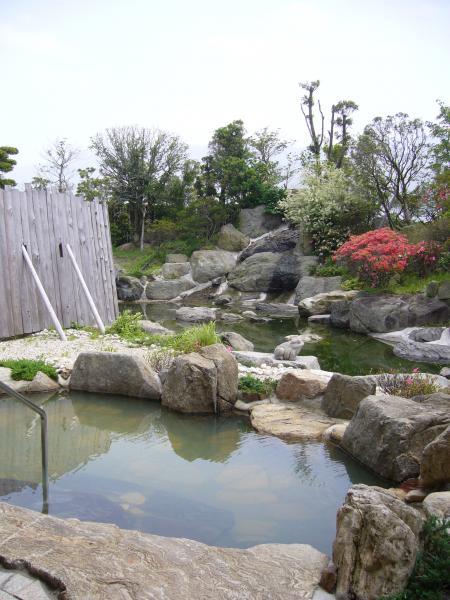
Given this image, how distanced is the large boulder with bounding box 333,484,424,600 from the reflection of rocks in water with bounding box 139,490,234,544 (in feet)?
3.37

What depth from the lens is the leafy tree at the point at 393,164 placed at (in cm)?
1698

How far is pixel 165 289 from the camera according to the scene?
1998 cm

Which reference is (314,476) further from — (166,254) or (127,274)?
(166,254)

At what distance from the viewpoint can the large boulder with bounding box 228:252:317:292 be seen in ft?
59.7

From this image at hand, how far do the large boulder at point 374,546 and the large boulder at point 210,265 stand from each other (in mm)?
17890

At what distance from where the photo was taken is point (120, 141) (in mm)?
26656

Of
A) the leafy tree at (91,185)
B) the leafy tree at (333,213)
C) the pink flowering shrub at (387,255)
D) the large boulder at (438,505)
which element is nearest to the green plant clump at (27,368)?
the large boulder at (438,505)

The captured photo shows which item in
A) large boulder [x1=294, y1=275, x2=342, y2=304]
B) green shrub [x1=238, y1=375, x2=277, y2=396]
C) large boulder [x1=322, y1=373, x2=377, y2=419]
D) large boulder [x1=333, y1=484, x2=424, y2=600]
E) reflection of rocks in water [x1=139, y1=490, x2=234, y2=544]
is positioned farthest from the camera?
large boulder [x1=294, y1=275, x2=342, y2=304]

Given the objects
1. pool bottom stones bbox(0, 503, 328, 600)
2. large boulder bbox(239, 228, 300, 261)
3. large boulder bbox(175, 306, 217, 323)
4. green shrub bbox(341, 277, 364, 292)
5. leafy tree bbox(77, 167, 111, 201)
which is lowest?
large boulder bbox(175, 306, 217, 323)

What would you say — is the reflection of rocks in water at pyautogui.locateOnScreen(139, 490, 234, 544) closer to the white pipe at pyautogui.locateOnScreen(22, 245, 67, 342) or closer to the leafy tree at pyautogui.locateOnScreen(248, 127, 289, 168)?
the white pipe at pyautogui.locateOnScreen(22, 245, 67, 342)

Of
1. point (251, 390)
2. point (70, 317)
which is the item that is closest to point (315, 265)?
point (70, 317)

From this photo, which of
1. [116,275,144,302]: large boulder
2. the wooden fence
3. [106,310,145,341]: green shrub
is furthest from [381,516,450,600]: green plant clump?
[116,275,144,302]: large boulder

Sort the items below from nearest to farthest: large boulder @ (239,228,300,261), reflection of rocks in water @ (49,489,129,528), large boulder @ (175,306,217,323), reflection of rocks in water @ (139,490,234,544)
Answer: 1. reflection of rocks in water @ (139,490,234,544)
2. reflection of rocks in water @ (49,489,129,528)
3. large boulder @ (175,306,217,323)
4. large boulder @ (239,228,300,261)

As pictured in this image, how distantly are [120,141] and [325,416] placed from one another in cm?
2388
